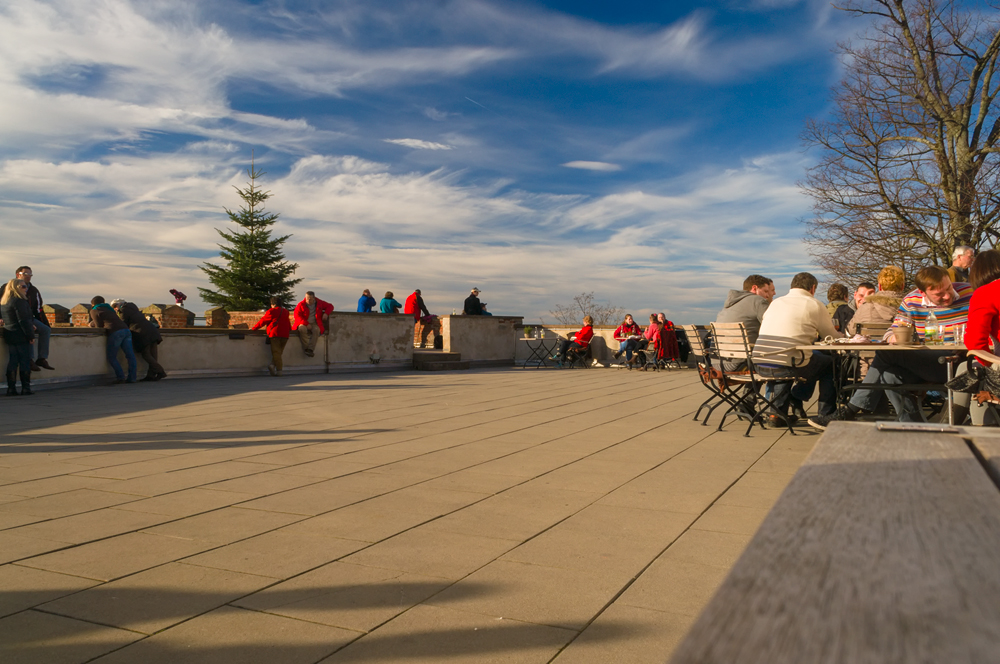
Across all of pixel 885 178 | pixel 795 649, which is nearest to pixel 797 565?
pixel 795 649

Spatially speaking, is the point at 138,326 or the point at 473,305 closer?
the point at 138,326

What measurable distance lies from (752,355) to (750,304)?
4.15 feet

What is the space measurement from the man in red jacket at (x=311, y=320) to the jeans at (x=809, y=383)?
11.4m

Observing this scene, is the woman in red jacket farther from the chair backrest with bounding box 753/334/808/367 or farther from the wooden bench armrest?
the wooden bench armrest

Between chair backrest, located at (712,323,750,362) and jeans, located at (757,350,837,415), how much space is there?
219mm

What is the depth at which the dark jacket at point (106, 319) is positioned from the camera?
12.6m

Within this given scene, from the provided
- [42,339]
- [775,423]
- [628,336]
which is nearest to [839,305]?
[775,423]

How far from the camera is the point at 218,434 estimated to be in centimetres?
677

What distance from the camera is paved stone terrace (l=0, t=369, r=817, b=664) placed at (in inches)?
92.6

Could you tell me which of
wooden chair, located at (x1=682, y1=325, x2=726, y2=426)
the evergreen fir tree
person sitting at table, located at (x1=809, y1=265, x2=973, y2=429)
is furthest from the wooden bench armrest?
the evergreen fir tree

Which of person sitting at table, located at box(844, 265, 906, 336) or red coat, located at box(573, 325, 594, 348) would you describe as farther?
red coat, located at box(573, 325, 594, 348)

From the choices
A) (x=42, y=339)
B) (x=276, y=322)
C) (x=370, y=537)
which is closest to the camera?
(x=370, y=537)

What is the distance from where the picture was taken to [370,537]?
3.45 meters

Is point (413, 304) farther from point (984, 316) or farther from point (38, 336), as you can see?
point (984, 316)
